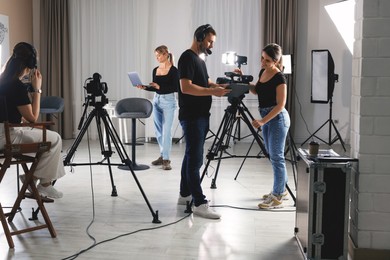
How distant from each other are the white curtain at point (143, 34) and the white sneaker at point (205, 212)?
442 centimetres

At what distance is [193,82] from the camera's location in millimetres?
3619

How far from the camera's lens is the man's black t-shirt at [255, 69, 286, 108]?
376 centimetres

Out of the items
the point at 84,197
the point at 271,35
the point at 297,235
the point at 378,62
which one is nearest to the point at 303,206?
the point at 297,235

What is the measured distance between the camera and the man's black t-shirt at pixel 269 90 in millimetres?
3756

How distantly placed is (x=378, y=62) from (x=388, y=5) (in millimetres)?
306

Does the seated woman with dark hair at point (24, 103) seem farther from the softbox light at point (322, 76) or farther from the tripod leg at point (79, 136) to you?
the softbox light at point (322, 76)

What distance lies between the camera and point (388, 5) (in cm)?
265

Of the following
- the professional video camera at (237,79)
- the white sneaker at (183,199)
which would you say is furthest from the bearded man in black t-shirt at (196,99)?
the white sneaker at (183,199)

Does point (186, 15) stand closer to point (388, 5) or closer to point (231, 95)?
point (231, 95)

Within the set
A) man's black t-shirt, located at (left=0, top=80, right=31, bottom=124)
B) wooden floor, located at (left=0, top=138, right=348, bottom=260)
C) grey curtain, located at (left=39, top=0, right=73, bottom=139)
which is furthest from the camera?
grey curtain, located at (left=39, top=0, right=73, bottom=139)

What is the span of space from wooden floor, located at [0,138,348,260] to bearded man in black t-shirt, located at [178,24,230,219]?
1.06 feet

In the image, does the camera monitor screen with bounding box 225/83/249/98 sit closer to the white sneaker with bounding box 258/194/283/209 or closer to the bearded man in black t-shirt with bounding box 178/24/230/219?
the bearded man in black t-shirt with bounding box 178/24/230/219

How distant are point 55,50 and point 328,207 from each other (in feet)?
21.2

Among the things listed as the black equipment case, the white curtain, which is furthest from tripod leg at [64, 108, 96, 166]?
the white curtain
